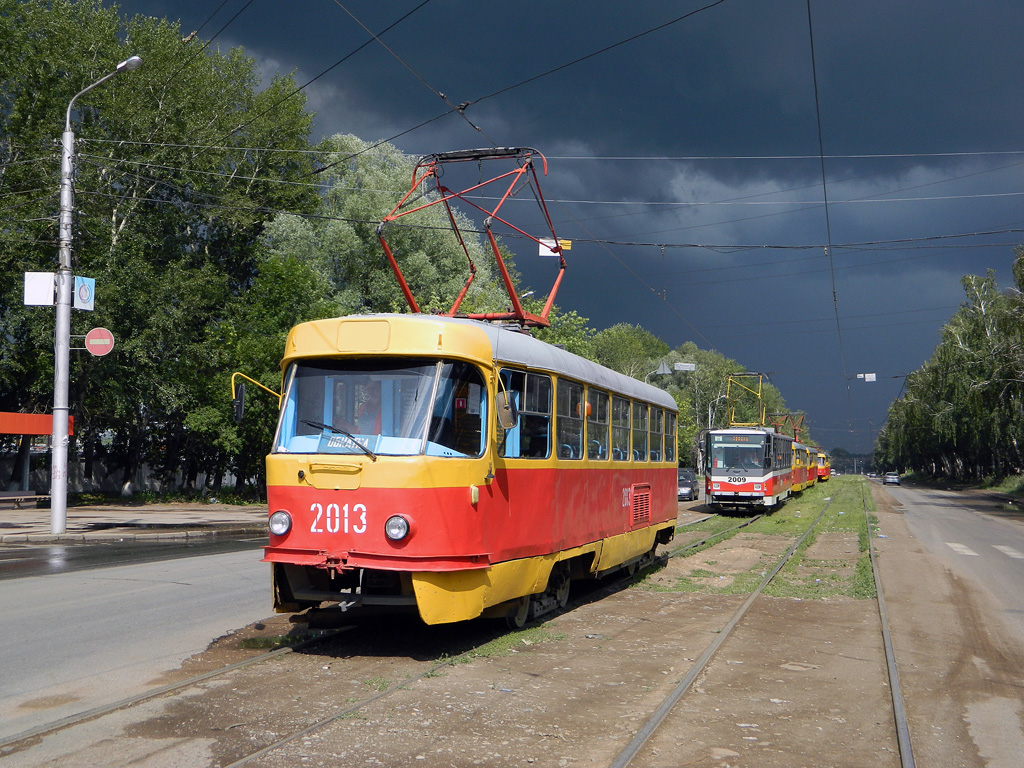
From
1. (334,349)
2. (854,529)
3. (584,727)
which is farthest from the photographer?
(854,529)

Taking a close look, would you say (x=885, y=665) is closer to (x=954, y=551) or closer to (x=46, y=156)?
(x=954, y=551)

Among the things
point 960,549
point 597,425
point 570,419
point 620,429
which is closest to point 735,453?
point 960,549

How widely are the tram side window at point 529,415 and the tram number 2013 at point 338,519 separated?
154cm

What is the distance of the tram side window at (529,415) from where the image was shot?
28.9 feet

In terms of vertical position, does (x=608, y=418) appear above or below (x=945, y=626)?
above

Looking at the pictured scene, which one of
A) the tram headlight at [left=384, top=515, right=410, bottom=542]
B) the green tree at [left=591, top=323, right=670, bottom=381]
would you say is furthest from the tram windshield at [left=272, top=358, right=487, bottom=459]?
the green tree at [left=591, top=323, right=670, bottom=381]

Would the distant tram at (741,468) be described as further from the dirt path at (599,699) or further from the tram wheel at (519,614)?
the tram wheel at (519,614)

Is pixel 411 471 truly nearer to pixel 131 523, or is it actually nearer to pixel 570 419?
pixel 570 419

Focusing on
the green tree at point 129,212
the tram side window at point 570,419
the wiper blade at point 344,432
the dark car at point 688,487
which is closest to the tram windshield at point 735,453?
the dark car at point 688,487

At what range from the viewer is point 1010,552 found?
67.2 ft

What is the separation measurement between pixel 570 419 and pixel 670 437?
20.7 ft

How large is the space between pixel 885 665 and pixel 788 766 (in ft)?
11.5

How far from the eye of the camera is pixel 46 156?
32625mm

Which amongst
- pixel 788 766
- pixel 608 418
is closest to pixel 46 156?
pixel 608 418
